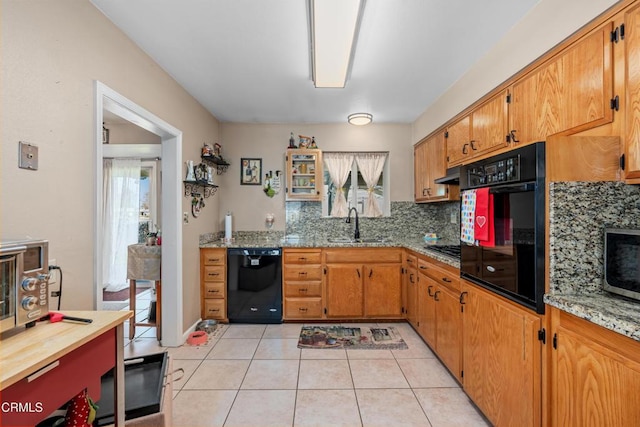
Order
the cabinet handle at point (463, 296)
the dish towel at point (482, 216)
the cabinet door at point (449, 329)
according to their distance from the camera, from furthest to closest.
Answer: the cabinet door at point (449, 329)
the cabinet handle at point (463, 296)
the dish towel at point (482, 216)

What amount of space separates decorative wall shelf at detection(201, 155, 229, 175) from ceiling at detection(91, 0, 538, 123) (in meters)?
0.61

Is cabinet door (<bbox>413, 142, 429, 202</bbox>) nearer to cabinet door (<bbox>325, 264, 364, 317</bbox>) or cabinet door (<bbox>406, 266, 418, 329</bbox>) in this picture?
cabinet door (<bbox>406, 266, 418, 329</bbox>)

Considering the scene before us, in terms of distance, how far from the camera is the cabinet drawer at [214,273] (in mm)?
3256

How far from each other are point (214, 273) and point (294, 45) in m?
2.50

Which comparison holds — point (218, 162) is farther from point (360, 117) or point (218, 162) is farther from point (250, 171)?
point (360, 117)

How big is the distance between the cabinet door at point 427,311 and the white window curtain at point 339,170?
1.53 m

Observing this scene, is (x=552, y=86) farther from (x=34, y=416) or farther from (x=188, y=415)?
(x=188, y=415)

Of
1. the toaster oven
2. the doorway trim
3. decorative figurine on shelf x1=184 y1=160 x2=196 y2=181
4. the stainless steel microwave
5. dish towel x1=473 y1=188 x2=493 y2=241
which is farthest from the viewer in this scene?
decorative figurine on shelf x1=184 y1=160 x2=196 y2=181

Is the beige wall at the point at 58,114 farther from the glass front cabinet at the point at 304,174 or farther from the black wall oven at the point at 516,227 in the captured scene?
the black wall oven at the point at 516,227

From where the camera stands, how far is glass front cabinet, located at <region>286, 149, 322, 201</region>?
3.69m

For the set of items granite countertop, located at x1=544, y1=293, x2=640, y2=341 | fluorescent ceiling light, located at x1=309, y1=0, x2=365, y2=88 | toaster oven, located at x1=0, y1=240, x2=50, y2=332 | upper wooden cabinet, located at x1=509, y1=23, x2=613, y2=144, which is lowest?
granite countertop, located at x1=544, y1=293, x2=640, y2=341

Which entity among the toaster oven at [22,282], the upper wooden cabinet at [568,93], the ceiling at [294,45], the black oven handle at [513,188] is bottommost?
the toaster oven at [22,282]

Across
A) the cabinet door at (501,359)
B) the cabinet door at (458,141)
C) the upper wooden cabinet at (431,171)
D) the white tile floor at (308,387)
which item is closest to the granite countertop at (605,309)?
the cabinet door at (501,359)

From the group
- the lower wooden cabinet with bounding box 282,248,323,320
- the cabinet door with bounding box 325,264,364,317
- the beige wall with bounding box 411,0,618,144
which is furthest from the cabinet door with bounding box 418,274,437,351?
the beige wall with bounding box 411,0,618,144
